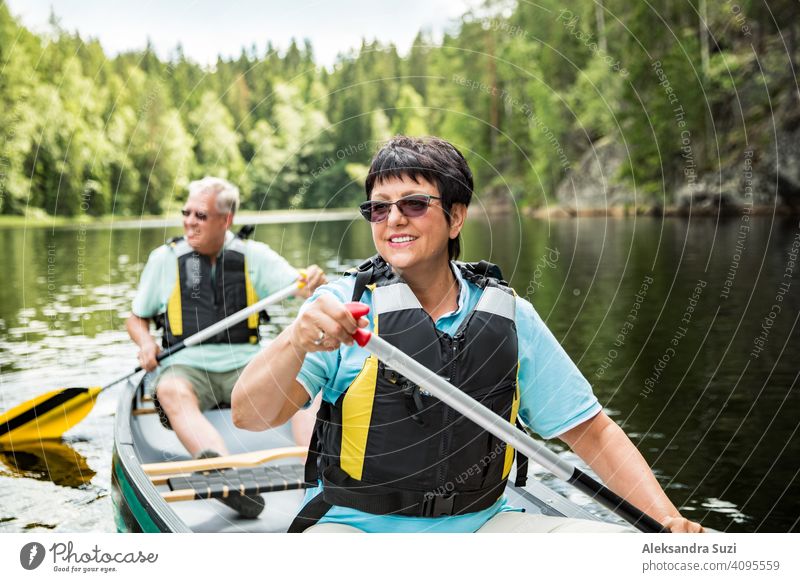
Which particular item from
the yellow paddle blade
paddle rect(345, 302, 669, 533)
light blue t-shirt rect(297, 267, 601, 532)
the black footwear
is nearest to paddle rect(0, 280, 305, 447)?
the yellow paddle blade

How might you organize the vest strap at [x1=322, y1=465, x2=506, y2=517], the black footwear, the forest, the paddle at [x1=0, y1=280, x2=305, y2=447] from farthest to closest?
the paddle at [x1=0, y1=280, x2=305, y2=447]
the forest
the black footwear
the vest strap at [x1=322, y1=465, x2=506, y2=517]

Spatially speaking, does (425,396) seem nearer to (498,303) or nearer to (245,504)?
(498,303)

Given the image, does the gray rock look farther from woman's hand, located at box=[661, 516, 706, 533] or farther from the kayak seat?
woman's hand, located at box=[661, 516, 706, 533]

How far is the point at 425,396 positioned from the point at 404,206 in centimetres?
37

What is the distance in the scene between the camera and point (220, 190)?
13.0 ft

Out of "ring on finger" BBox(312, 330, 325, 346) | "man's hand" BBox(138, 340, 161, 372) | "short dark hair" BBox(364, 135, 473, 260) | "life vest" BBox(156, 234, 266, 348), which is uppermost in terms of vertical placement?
"short dark hair" BBox(364, 135, 473, 260)

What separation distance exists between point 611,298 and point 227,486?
686 cm

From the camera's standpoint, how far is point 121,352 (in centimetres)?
766

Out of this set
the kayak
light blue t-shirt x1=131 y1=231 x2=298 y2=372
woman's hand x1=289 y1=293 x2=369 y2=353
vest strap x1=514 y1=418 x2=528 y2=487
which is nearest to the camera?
woman's hand x1=289 y1=293 x2=369 y2=353

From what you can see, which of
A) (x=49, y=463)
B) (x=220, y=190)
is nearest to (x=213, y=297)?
(x=220, y=190)

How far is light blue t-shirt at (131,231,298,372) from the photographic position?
13.5 ft

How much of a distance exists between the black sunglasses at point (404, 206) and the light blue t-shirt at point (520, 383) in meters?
0.15

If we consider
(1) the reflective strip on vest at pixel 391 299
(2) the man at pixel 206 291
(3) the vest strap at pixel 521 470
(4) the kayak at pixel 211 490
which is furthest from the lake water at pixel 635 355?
(1) the reflective strip on vest at pixel 391 299

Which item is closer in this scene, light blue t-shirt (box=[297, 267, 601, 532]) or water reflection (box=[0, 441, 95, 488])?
light blue t-shirt (box=[297, 267, 601, 532])
